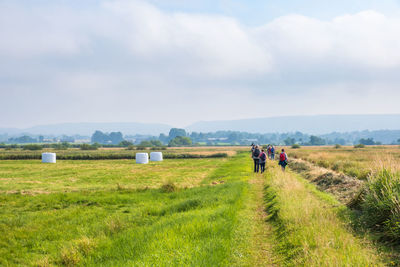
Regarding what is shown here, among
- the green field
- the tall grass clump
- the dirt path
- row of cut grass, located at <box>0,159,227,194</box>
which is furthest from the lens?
row of cut grass, located at <box>0,159,227,194</box>

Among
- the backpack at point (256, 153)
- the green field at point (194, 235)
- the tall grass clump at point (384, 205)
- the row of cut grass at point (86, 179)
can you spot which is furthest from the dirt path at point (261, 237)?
the backpack at point (256, 153)

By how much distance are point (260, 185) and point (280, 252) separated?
13.1 m

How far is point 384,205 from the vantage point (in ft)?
32.4

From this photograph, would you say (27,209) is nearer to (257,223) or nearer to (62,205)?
(62,205)

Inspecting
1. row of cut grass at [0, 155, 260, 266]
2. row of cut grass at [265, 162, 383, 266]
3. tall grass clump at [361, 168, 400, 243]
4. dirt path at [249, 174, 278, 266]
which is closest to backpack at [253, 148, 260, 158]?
row of cut grass at [0, 155, 260, 266]

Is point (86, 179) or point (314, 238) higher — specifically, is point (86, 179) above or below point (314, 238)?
below

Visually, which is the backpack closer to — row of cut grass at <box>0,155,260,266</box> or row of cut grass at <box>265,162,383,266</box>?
row of cut grass at <box>0,155,260,266</box>

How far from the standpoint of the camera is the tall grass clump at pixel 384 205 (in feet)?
29.3

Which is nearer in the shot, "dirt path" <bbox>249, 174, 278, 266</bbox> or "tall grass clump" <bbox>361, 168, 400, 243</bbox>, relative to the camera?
"dirt path" <bbox>249, 174, 278, 266</bbox>

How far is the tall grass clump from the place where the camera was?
29.3 ft

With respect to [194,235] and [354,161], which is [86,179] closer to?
[194,235]

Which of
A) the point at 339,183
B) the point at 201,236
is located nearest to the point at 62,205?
the point at 201,236

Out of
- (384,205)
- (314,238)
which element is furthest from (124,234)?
(384,205)

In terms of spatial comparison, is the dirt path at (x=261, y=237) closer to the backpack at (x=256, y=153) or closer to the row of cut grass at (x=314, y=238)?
the row of cut grass at (x=314, y=238)
